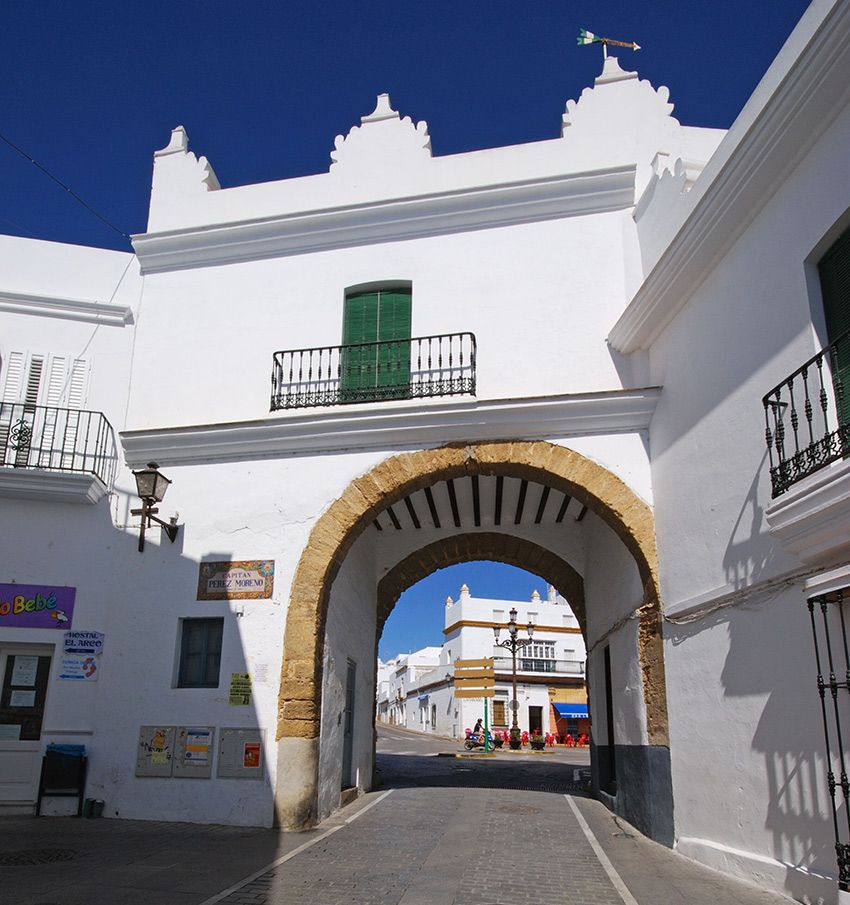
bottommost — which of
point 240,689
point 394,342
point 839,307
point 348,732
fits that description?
point 348,732

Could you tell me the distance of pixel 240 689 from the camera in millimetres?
7848

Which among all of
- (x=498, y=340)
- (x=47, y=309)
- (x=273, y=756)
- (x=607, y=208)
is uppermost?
(x=607, y=208)

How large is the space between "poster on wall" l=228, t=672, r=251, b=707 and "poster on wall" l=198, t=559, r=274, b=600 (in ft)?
2.49

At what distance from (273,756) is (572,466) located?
3974 millimetres

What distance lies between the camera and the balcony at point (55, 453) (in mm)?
8469

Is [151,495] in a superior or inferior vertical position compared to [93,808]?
superior

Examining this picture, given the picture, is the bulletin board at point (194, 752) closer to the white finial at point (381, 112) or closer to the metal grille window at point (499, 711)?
the white finial at point (381, 112)

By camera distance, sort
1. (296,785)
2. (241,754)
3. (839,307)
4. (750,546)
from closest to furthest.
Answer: (839,307) < (750,546) < (296,785) < (241,754)

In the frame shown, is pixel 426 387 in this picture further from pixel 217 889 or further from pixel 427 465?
pixel 217 889

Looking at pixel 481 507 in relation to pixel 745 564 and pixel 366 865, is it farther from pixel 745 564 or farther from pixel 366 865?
pixel 366 865

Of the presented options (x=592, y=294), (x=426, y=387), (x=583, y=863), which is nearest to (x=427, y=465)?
(x=426, y=387)

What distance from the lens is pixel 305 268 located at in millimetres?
9414

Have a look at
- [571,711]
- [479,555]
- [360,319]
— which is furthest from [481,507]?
[571,711]

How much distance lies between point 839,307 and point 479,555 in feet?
26.4
